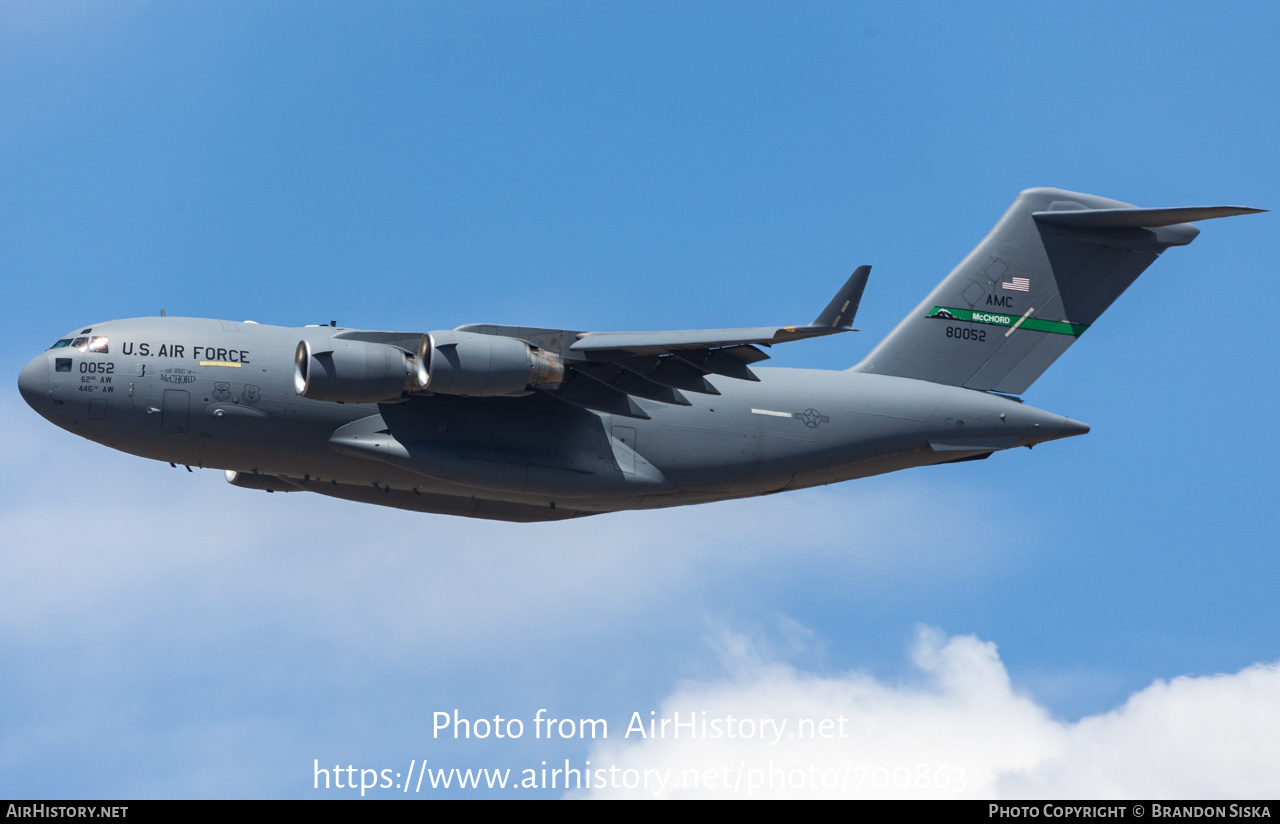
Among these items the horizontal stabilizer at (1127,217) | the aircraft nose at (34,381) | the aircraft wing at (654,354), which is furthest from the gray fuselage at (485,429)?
the horizontal stabilizer at (1127,217)

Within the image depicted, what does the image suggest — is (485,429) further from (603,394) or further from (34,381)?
(34,381)

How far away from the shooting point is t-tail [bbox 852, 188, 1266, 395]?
18172mm

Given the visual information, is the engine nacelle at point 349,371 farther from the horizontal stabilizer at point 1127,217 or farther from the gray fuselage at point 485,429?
the horizontal stabilizer at point 1127,217

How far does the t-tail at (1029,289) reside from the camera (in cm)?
1817

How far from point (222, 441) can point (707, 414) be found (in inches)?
203

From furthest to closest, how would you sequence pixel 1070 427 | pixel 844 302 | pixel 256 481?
pixel 1070 427
pixel 256 481
pixel 844 302

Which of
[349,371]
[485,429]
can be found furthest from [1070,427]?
[349,371]

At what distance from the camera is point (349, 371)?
14.5 meters

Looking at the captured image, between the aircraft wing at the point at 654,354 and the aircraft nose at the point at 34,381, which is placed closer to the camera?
the aircraft wing at the point at 654,354

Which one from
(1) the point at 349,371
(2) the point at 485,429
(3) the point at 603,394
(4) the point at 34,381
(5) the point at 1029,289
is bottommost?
(2) the point at 485,429

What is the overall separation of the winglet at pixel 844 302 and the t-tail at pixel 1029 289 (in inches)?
152

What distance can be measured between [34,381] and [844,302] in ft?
26.4

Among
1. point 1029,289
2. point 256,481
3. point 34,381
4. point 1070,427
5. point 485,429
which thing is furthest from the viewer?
point 1029,289
